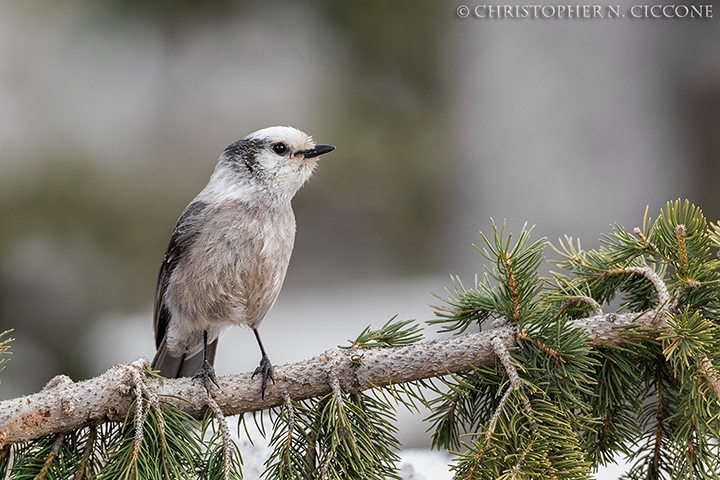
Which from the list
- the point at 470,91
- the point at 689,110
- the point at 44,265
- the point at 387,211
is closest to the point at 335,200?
the point at 387,211

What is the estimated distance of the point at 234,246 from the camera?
1481 mm

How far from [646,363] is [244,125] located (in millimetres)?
2622

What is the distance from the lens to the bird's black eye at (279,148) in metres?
1.61

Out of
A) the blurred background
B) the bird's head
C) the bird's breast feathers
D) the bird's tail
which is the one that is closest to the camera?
the bird's breast feathers

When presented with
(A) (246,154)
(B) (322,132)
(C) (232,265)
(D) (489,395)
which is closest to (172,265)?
(C) (232,265)

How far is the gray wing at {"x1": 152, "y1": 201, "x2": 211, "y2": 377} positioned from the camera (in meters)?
1.56

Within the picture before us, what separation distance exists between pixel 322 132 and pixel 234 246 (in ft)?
5.58

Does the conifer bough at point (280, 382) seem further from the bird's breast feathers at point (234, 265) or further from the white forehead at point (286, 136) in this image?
the white forehead at point (286, 136)

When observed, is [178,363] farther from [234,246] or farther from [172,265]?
[234,246]

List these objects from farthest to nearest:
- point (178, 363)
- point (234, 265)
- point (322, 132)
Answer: point (322, 132) < point (178, 363) < point (234, 265)

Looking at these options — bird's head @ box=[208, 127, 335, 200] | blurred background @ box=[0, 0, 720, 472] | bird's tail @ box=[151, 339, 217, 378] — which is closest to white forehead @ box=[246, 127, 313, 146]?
bird's head @ box=[208, 127, 335, 200]

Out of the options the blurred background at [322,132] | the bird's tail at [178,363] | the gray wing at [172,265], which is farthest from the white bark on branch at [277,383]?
the blurred background at [322,132]

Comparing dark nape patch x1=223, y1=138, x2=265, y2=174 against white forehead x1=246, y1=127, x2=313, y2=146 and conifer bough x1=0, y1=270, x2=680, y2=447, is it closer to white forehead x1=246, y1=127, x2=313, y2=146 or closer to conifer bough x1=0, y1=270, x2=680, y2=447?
white forehead x1=246, y1=127, x2=313, y2=146

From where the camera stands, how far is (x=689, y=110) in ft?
9.70
